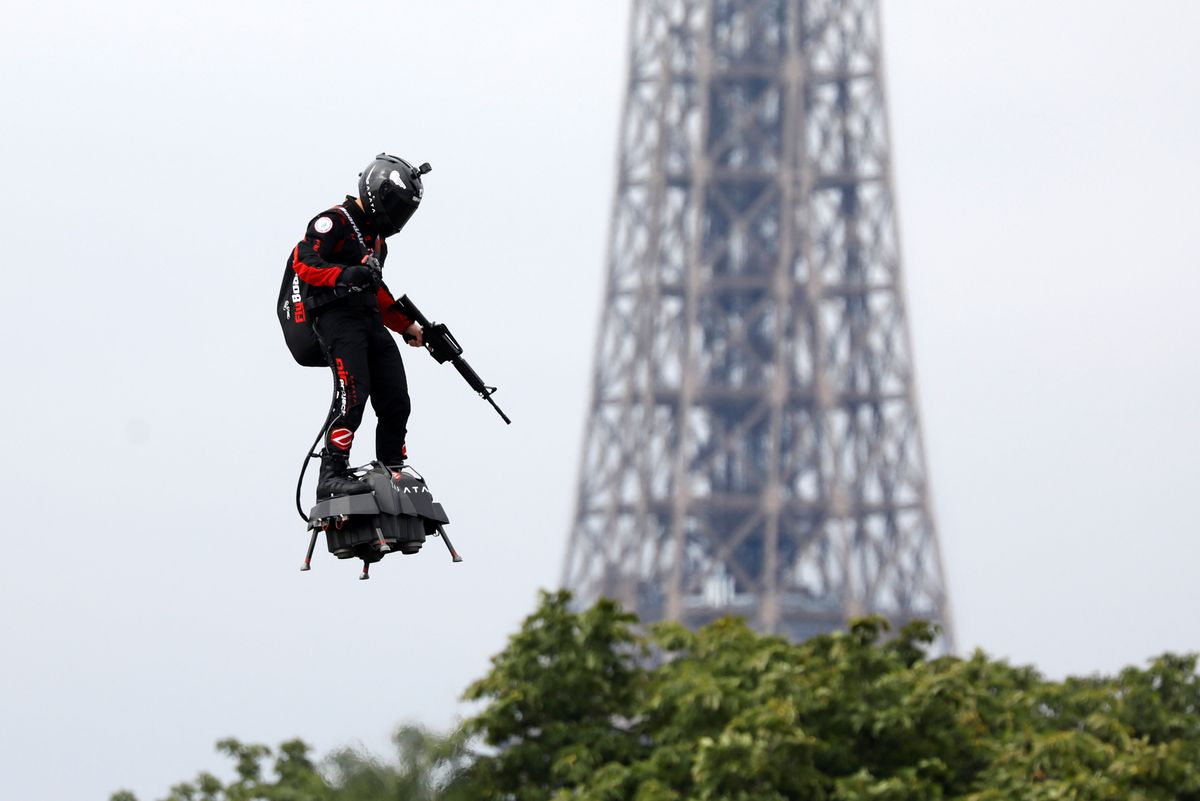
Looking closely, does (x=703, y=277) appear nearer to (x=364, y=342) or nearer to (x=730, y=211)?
(x=730, y=211)

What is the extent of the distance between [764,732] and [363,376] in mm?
35247

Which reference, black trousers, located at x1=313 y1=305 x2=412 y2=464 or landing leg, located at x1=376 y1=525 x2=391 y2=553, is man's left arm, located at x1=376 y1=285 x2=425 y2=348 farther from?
landing leg, located at x1=376 y1=525 x2=391 y2=553

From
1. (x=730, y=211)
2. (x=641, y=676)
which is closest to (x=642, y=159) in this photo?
(x=730, y=211)

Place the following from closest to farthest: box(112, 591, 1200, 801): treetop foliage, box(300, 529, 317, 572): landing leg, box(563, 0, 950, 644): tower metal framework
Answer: box(300, 529, 317, 572): landing leg → box(112, 591, 1200, 801): treetop foliage → box(563, 0, 950, 644): tower metal framework

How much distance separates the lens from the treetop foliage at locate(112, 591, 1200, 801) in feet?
177

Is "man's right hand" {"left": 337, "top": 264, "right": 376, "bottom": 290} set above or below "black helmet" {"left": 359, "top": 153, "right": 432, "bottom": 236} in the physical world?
below

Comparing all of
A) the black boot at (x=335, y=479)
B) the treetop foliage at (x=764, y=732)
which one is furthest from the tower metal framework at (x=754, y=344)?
the black boot at (x=335, y=479)

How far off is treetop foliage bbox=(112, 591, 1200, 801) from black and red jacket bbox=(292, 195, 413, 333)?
3098 cm

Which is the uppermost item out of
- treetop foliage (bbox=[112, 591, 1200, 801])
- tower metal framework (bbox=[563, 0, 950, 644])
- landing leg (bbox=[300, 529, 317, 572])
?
A: tower metal framework (bbox=[563, 0, 950, 644])

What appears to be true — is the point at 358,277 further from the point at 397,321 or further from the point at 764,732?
the point at 764,732

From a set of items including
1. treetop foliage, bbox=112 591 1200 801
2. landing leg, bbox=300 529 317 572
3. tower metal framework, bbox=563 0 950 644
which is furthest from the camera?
tower metal framework, bbox=563 0 950 644

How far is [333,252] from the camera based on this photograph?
19.8m

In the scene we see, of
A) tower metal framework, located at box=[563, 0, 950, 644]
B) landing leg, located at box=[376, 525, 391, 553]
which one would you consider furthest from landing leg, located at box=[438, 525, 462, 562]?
tower metal framework, located at box=[563, 0, 950, 644]

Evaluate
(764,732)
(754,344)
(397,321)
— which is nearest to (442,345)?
(397,321)
